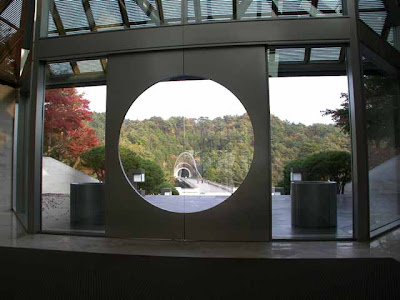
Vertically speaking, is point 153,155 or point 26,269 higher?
point 153,155

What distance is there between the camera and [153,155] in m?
5.49

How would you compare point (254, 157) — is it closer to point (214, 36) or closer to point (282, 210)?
point (282, 210)

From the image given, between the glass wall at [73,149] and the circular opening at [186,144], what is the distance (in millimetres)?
616

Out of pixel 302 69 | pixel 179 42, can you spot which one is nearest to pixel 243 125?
pixel 302 69

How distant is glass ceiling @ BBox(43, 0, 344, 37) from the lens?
17.8 ft

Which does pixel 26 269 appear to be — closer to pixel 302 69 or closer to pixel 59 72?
pixel 59 72

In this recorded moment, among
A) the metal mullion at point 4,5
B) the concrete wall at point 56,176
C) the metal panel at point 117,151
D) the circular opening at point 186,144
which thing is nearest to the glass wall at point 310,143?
the circular opening at point 186,144

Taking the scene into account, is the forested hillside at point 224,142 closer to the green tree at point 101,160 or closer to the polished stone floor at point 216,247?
the green tree at point 101,160

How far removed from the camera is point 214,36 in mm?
5367

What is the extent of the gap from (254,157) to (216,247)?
1.51 m

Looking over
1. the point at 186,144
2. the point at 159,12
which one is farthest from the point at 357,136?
the point at 159,12

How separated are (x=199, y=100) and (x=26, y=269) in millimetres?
3455

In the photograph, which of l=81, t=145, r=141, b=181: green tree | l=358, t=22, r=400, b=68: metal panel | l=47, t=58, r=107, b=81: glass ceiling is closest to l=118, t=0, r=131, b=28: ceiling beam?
l=47, t=58, r=107, b=81: glass ceiling

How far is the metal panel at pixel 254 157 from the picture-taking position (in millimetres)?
5145
